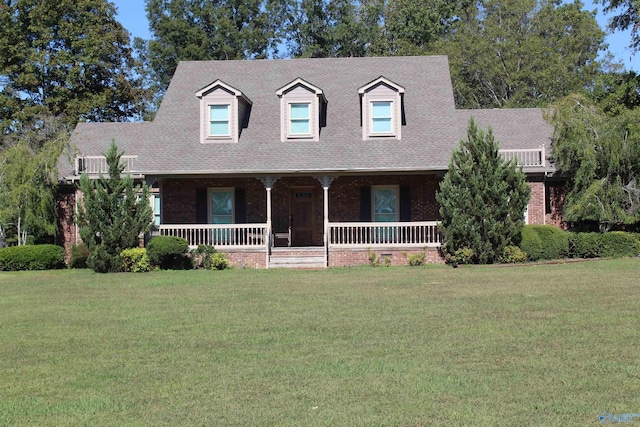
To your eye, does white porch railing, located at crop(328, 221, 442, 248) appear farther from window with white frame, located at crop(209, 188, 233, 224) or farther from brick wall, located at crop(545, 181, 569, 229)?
brick wall, located at crop(545, 181, 569, 229)

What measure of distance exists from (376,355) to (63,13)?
37319mm

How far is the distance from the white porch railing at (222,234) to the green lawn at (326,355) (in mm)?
7562

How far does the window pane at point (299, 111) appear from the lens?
2641 cm

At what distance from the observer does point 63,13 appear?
41.3 m

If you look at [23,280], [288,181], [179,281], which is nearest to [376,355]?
[179,281]

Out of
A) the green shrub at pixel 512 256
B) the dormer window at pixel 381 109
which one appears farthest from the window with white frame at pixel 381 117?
the green shrub at pixel 512 256

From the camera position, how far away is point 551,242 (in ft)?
76.7

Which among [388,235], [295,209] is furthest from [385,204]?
[295,209]

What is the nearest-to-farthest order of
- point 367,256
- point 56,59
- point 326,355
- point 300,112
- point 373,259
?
1. point 326,355
2. point 373,259
3. point 367,256
4. point 300,112
5. point 56,59

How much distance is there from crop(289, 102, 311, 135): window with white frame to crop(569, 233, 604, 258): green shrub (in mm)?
9574

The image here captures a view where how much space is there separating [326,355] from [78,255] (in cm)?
1783

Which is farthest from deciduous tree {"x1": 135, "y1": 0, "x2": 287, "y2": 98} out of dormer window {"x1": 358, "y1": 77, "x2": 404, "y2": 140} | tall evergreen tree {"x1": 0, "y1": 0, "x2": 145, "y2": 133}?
dormer window {"x1": 358, "y1": 77, "x2": 404, "y2": 140}

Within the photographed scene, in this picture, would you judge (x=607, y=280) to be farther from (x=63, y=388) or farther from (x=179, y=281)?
(x=63, y=388)

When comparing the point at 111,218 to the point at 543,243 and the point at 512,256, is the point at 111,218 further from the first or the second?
the point at 543,243
